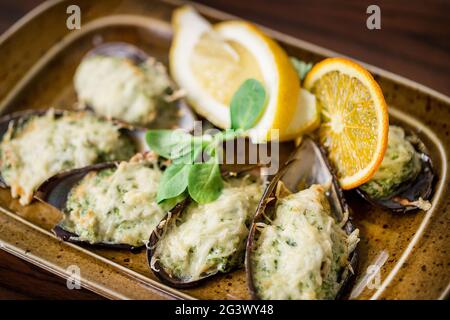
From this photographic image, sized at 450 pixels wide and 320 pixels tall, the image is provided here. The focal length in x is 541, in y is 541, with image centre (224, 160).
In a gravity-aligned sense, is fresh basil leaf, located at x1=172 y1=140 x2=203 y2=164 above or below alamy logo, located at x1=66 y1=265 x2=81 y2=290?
above

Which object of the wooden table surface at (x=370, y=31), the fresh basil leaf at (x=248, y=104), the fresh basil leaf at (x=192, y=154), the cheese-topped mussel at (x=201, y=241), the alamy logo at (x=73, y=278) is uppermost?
the wooden table surface at (x=370, y=31)

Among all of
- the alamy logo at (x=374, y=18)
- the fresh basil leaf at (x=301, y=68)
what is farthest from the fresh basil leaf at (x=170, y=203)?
the alamy logo at (x=374, y=18)

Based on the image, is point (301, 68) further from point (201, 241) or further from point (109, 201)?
point (109, 201)

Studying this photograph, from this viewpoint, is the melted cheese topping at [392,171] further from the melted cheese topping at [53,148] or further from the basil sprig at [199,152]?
the melted cheese topping at [53,148]

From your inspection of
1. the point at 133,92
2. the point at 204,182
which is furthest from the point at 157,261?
the point at 133,92

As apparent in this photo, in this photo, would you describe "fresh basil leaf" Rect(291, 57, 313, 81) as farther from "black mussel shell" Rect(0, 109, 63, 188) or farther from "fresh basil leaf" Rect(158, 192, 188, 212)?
"black mussel shell" Rect(0, 109, 63, 188)

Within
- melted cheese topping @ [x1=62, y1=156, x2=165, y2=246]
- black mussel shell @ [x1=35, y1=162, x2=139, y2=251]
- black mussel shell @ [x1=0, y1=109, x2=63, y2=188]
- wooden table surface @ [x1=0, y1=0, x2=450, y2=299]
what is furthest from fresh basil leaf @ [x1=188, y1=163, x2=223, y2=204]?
wooden table surface @ [x1=0, y1=0, x2=450, y2=299]
